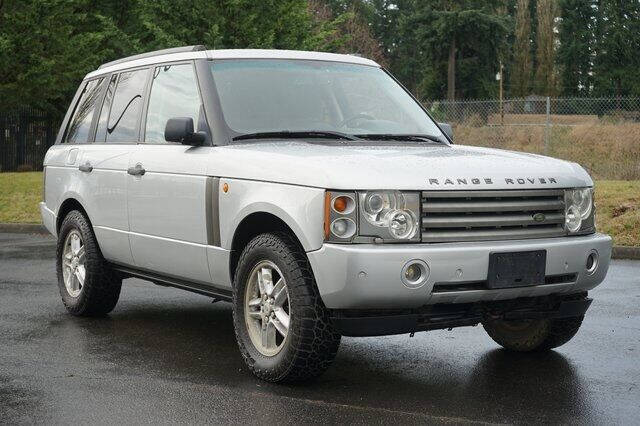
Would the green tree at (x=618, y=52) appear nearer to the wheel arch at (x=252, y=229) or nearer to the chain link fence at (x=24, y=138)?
the chain link fence at (x=24, y=138)

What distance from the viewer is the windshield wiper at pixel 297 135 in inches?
252

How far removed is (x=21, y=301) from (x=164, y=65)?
9.62 feet

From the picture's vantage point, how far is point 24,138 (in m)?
33.0

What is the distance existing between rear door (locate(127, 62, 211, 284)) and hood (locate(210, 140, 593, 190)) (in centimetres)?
33

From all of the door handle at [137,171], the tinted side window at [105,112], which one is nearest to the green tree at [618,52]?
the tinted side window at [105,112]

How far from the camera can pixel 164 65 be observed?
7.29 meters

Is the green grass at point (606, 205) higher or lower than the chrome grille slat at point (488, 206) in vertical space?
lower

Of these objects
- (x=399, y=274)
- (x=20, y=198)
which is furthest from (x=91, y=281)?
(x=20, y=198)

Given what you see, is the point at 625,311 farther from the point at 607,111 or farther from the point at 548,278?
the point at 607,111

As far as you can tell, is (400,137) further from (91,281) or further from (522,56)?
(522,56)

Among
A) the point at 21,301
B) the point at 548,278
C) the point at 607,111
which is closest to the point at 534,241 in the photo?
the point at 548,278

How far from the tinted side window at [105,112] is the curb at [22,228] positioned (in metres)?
8.79

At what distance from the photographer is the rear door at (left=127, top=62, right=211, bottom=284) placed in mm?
6438

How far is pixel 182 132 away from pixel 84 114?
96.2 inches
